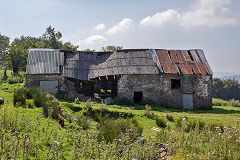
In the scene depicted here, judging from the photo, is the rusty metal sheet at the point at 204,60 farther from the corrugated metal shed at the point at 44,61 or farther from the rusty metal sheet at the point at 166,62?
the corrugated metal shed at the point at 44,61

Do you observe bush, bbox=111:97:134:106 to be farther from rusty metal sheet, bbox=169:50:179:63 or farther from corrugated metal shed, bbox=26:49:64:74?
rusty metal sheet, bbox=169:50:179:63

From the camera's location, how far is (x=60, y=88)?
22.2m

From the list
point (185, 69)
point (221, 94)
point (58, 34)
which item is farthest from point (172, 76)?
point (221, 94)

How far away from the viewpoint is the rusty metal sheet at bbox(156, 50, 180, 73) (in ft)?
74.6

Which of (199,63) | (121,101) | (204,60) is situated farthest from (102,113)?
(204,60)

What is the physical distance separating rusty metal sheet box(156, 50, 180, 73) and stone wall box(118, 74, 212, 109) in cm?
57

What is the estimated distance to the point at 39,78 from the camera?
21.8 meters

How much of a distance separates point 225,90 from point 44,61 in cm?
6454

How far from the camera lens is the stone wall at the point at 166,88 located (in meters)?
22.0

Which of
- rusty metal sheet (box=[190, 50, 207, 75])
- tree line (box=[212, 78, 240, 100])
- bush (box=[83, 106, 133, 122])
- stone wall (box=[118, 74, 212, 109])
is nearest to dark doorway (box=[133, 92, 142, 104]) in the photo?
stone wall (box=[118, 74, 212, 109])

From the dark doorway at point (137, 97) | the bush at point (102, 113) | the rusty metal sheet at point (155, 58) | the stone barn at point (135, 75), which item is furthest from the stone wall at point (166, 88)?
the bush at point (102, 113)

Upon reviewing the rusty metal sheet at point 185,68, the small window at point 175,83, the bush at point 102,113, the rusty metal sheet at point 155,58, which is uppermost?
the rusty metal sheet at point 155,58

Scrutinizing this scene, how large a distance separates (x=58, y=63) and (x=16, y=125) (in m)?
17.1

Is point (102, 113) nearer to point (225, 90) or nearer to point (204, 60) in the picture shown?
point (204, 60)
